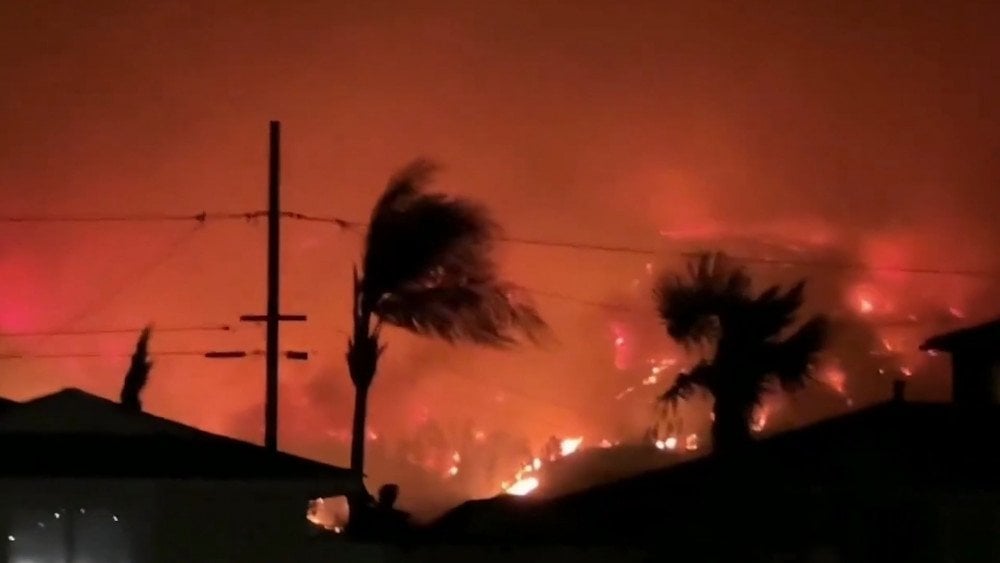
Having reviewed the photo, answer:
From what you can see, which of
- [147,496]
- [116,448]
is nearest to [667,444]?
[116,448]

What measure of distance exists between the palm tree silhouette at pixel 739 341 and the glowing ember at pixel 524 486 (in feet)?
10.7

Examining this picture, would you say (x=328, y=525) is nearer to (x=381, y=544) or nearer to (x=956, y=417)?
(x=381, y=544)

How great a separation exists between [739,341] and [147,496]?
9.90m

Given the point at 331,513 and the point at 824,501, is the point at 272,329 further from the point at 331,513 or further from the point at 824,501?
the point at 824,501

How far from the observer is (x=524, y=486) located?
81.6 feet

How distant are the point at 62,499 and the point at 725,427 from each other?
33.8 ft

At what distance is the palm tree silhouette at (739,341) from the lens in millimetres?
22547

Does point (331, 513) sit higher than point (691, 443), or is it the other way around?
point (691, 443)

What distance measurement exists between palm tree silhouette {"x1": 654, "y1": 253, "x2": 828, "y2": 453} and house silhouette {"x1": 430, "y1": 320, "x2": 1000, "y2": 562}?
2561 mm

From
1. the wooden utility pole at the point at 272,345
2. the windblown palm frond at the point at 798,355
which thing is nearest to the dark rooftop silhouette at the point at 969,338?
the windblown palm frond at the point at 798,355

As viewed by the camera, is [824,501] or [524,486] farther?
[524,486]

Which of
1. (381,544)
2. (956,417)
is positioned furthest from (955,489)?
(381,544)

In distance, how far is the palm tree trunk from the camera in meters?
21.8

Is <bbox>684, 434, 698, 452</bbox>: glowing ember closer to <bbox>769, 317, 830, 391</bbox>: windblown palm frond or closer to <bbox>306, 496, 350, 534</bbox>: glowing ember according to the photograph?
<bbox>769, 317, 830, 391</bbox>: windblown palm frond
